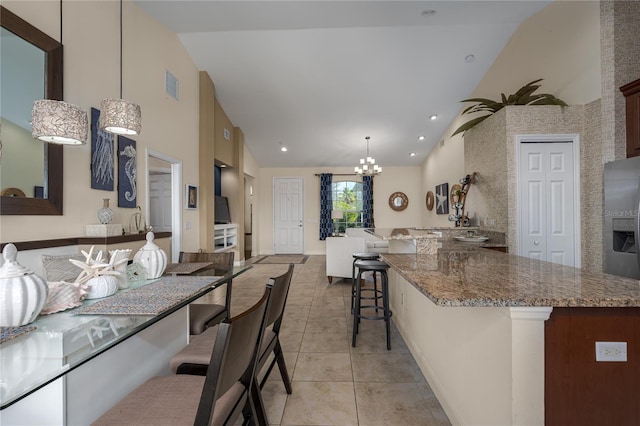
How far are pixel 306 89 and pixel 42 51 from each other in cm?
375

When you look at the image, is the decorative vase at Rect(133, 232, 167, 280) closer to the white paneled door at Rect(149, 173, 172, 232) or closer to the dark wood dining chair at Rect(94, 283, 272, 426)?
the dark wood dining chair at Rect(94, 283, 272, 426)

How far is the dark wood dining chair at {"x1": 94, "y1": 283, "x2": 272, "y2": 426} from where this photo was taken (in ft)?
2.61

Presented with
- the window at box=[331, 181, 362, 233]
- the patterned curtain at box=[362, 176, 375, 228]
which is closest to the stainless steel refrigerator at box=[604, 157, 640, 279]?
the patterned curtain at box=[362, 176, 375, 228]

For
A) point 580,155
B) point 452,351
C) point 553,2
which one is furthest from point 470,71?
point 452,351

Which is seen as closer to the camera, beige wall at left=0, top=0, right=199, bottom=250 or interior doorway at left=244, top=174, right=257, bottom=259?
beige wall at left=0, top=0, right=199, bottom=250

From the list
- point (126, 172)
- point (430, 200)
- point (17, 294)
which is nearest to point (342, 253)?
point (126, 172)

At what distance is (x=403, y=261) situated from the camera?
6.02 feet

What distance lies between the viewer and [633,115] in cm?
258

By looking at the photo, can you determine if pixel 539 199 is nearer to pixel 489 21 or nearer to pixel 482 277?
pixel 489 21

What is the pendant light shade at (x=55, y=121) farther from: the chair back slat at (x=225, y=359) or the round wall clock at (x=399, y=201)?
the round wall clock at (x=399, y=201)

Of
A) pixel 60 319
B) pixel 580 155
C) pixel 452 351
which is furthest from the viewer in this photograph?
pixel 580 155

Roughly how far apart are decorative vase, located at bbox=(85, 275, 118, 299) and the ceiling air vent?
10.9ft

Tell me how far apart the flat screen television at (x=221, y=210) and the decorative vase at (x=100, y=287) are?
4.72 meters

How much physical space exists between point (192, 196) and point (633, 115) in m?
5.34
